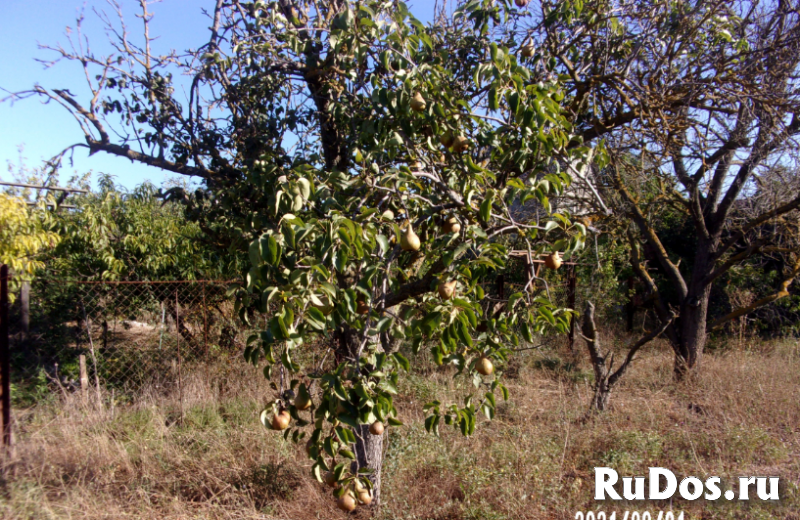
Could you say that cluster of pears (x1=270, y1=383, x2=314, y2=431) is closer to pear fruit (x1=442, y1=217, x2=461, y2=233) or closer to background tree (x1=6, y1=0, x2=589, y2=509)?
background tree (x1=6, y1=0, x2=589, y2=509)

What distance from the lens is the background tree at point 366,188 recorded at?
1.73 m

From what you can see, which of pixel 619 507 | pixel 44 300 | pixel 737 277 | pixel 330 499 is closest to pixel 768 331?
pixel 737 277

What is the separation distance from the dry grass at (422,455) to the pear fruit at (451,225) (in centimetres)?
180

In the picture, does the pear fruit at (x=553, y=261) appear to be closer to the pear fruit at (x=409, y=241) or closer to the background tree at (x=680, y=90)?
the pear fruit at (x=409, y=241)

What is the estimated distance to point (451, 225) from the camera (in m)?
2.08

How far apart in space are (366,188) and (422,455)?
214 centimetres

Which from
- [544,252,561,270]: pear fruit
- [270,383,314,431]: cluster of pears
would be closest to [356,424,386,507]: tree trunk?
[270,383,314,431]: cluster of pears

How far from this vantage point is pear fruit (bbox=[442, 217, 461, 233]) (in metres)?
2.04

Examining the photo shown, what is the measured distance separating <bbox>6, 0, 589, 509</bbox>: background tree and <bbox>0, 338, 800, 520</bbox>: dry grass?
592 mm

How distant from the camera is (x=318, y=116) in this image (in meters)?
3.38

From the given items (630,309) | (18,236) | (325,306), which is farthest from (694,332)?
(18,236)

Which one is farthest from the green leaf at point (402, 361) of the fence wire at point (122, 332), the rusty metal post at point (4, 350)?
the fence wire at point (122, 332)

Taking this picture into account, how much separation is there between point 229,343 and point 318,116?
11.0 ft

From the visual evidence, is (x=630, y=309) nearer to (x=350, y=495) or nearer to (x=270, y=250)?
(x=350, y=495)
